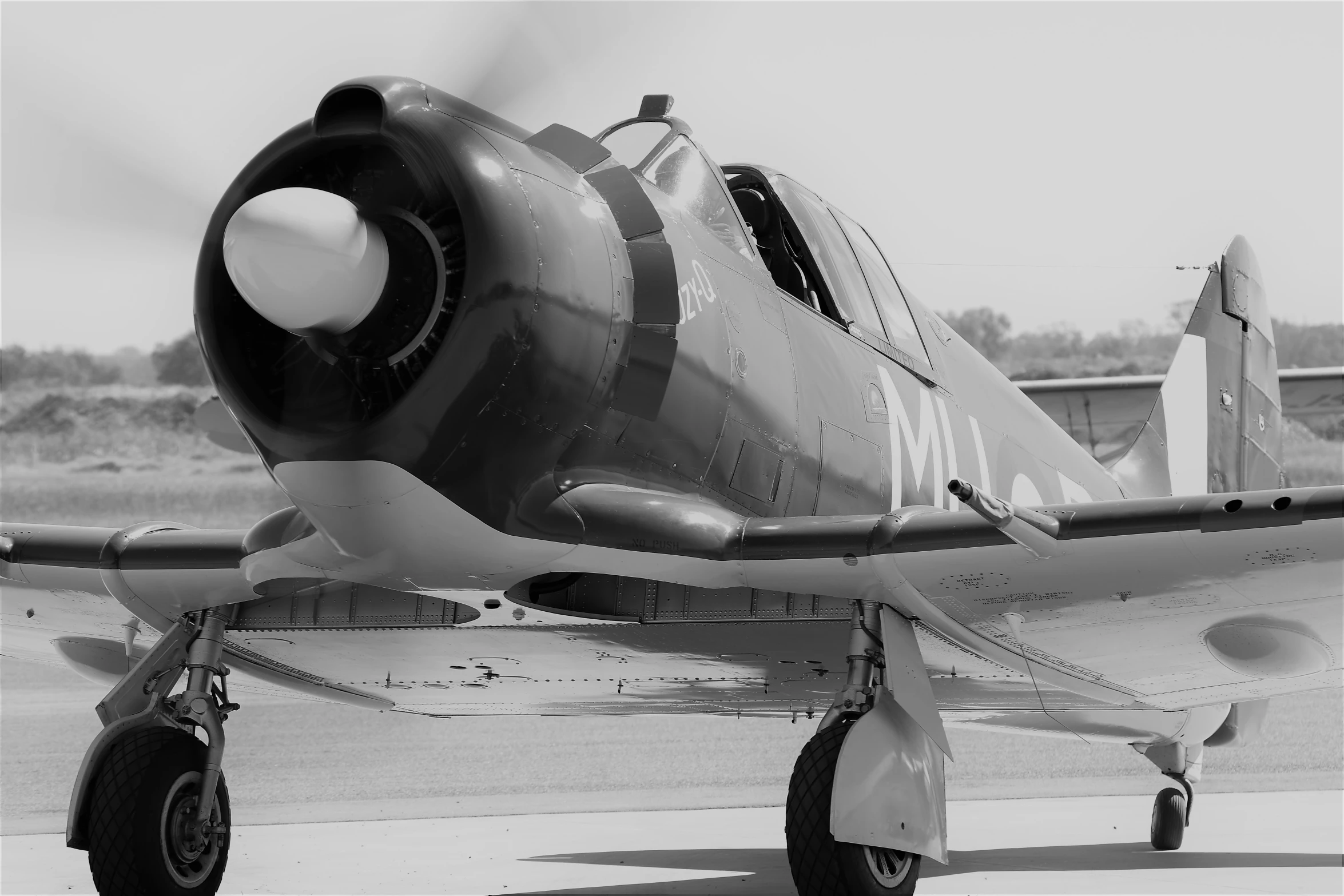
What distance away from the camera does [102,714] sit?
530cm

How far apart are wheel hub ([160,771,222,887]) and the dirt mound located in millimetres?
45132

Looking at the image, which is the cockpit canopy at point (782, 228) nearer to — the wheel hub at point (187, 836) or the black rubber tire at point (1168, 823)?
the wheel hub at point (187, 836)

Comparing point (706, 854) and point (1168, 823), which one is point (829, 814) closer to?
point (706, 854)

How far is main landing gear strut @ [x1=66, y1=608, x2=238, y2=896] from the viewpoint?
4906 mm

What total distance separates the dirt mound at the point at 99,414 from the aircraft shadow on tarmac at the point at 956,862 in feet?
140

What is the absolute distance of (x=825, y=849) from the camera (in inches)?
175

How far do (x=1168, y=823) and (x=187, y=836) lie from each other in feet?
20.7

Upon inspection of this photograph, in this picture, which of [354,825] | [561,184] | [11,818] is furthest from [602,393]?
[11,818]

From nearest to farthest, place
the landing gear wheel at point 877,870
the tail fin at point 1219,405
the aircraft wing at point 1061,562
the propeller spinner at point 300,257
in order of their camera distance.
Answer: the propeller spinner at point 300,257 < the aircraft wing at point 1061,562 < the landing gear wheel at point 877,870 < the tail fin at point 1219,405

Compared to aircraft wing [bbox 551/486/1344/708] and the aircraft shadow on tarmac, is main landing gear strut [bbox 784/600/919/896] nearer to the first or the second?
aircraft wing [bbox 551/486/1344/708]

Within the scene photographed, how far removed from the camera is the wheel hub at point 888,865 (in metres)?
4.48

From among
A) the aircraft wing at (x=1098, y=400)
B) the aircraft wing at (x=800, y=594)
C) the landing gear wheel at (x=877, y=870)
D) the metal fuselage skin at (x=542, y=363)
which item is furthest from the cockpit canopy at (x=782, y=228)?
the aircraft wing at (x=1098, y=400)

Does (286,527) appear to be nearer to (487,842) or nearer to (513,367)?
(513,367)

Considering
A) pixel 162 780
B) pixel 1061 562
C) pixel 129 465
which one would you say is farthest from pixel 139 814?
pixel 129 465
